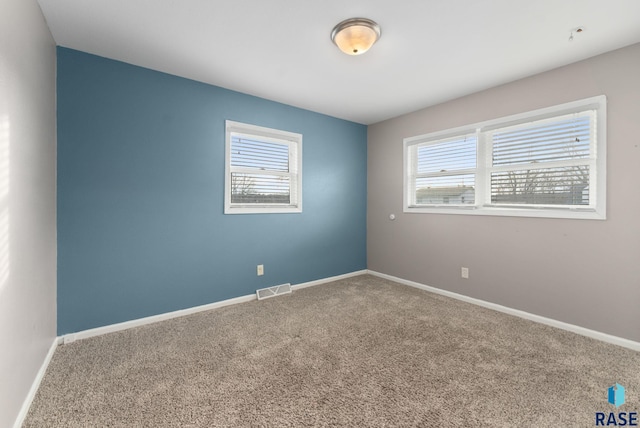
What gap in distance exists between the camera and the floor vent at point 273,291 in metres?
3.33

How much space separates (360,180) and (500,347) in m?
2.85

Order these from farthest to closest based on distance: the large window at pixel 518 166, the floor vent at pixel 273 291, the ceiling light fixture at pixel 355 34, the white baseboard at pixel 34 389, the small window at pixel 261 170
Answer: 1. the floor vent at pixel 273 291
2. the small window at pixel 261 170
3. the large window at pixel 518 166
4. the ceiling light fixture at pixel 355 34
5. the white baseboard at pixel 34 389

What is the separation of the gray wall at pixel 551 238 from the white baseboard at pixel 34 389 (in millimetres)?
3724

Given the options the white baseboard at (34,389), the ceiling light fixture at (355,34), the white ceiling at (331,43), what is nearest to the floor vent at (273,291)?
the white baseboard at (34,389)

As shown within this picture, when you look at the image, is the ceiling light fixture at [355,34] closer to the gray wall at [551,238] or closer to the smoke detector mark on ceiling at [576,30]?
the gray wall at [551,238]

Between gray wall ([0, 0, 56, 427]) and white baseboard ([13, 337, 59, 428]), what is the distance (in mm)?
42

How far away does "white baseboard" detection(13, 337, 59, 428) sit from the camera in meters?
1.43

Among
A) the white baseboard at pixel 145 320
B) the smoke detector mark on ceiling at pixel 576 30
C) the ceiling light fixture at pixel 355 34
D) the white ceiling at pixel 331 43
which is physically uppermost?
the white ceiling at pixel 331 43

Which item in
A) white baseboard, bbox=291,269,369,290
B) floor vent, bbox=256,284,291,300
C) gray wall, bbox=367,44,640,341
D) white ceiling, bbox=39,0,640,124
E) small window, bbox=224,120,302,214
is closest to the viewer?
white ceiling, bbox=39,0,640,124

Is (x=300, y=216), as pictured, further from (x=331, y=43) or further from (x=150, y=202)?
(x=331, y=43)

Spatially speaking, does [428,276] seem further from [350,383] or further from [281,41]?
[281,41]

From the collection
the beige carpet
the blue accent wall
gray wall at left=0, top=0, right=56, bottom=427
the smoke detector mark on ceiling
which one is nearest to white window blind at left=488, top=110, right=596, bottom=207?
the smoke detector mark on ceiling

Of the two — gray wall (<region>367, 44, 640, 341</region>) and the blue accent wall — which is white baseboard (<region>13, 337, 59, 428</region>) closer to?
the blue accent wall

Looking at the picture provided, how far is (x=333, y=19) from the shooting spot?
6.37 ft
